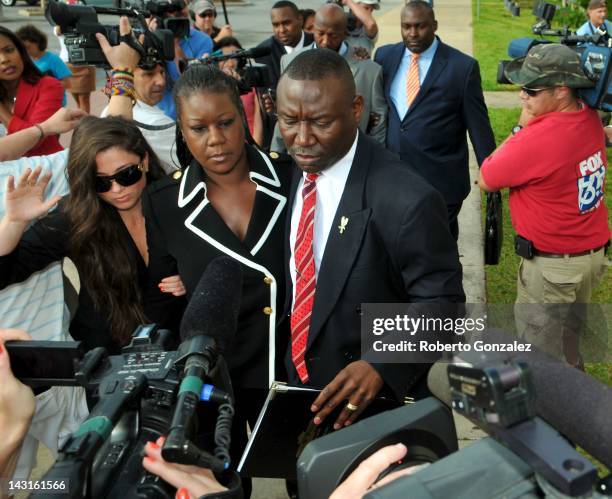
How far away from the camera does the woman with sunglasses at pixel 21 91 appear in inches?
164

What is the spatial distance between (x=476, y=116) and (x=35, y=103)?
2880 millimetres

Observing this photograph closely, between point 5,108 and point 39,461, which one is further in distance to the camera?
point 5,108

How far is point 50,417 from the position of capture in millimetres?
2557

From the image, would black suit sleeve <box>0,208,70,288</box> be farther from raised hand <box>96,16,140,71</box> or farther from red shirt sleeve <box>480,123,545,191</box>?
red shirt sleeve <box>480,123,545,191</box>

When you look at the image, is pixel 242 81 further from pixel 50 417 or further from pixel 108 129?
pixel 50 417

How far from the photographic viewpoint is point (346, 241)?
85.0 inches

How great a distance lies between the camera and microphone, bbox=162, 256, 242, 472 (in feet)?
3.56

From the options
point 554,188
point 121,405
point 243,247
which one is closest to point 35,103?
point 243,247

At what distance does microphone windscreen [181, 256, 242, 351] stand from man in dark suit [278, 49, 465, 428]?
0.56 meters

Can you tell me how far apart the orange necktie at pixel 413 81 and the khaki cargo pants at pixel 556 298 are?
1.62 metres

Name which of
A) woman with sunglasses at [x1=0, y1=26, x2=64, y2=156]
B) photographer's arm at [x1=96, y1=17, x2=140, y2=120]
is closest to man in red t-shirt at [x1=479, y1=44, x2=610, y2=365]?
photographer's arm at [x1=96, y1=17, x2=140, y2=120]

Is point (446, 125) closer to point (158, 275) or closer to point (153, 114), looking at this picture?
point (153, 114)

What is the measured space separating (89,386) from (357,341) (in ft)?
3.69

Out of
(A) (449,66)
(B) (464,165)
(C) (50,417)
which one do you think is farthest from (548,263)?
(C) (50,417)
